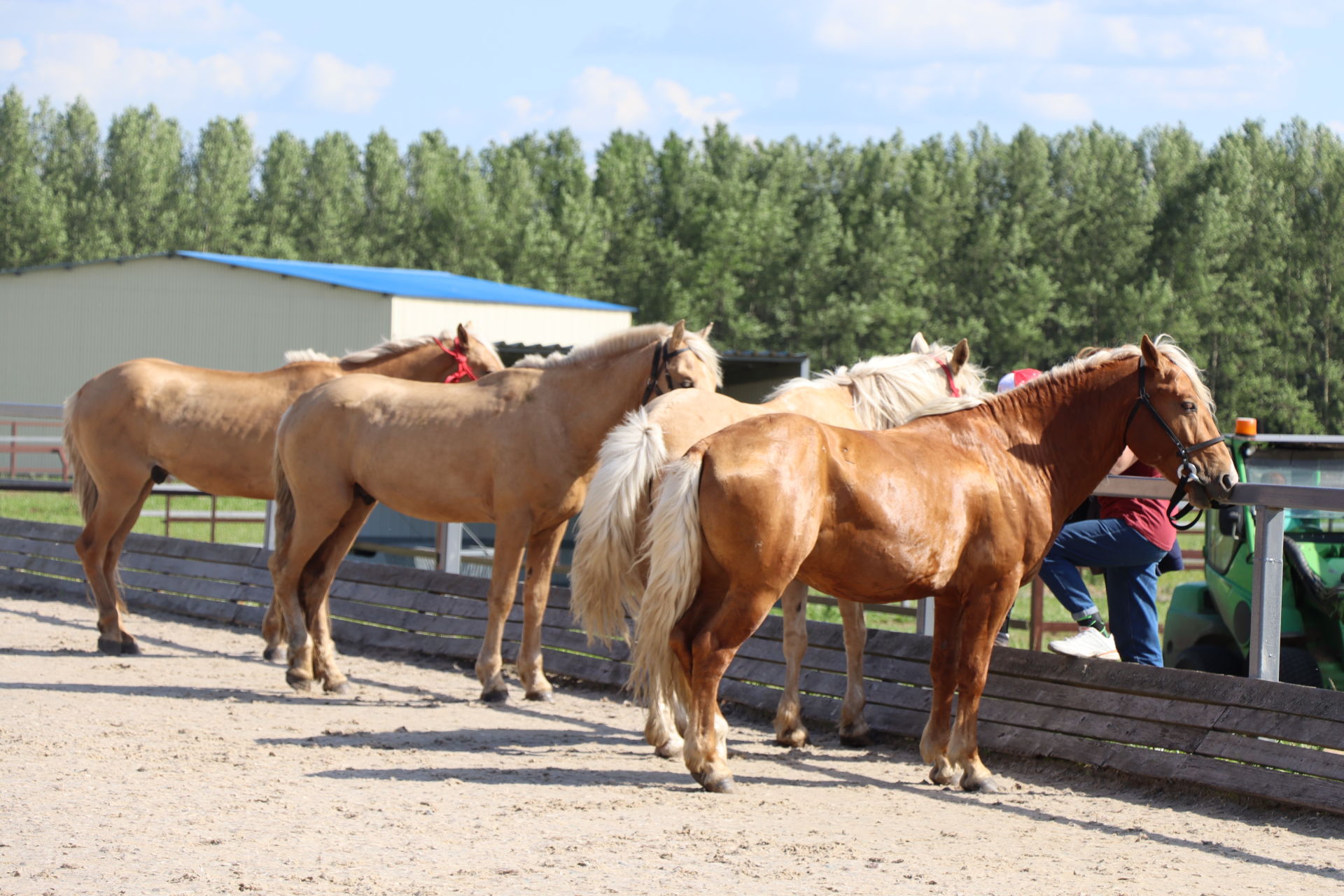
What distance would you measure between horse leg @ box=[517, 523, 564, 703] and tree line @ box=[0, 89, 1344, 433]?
41.5 metres

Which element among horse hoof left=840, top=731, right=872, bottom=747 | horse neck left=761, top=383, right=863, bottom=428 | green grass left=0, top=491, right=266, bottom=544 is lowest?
green grass left=0, top=491, right=266, bottom=544

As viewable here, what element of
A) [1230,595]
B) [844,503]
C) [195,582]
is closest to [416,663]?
[195,582]

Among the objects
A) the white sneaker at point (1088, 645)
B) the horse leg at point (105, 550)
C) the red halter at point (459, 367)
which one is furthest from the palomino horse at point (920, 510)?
the horse leg at point (105, 550)

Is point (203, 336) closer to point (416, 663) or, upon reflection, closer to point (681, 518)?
point (416, 663)

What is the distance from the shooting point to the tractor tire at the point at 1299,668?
6133 mm

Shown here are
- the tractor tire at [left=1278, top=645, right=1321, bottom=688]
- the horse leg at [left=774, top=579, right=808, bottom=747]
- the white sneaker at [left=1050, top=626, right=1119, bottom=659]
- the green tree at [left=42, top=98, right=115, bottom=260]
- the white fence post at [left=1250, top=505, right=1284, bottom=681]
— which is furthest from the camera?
the green tree at [left=42, top=98, right=115, bottom=260]

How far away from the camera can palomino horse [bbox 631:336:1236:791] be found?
5.17 metres

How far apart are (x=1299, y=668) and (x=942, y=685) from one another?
175 cm

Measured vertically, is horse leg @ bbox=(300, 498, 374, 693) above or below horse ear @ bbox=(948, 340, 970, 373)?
below

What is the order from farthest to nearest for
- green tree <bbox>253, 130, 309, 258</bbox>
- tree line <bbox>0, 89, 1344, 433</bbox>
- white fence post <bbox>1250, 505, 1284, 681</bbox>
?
green tree <bbox>253, 130, 309, 258</bbox>
tree line <bbox>0, 89, 1344, 433</bbox>
white fence post <bbox>1250, 505, 1284, 681</bbox>

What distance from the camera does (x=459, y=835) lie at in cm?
463

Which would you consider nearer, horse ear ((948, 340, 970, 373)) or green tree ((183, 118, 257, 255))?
horse ear ((948, 340, 970, 373))

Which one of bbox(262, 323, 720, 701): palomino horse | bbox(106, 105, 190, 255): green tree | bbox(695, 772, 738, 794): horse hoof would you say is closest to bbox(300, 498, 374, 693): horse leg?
bbox(262, 323, 720, 701): palomino horse

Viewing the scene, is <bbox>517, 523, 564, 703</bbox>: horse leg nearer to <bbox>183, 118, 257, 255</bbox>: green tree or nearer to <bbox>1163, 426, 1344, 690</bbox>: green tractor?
<bbox>1163, 426, 1344, 690</bbox>: green tractor
